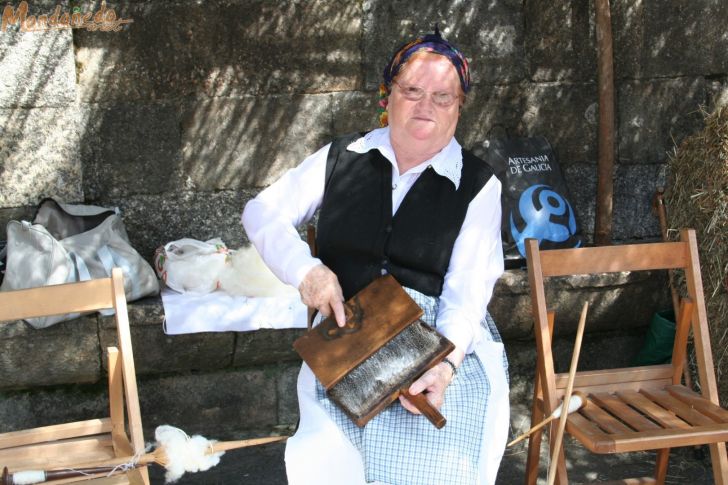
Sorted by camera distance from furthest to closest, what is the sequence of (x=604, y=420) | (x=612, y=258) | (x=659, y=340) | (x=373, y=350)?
1. (x=659, y=340)
2. (x=612, y=258)
3. (x=604, y=420)
4. (x=373, y=350)

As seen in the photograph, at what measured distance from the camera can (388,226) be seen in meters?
2.86

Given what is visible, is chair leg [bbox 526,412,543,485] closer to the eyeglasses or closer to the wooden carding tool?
the wooden carding tool

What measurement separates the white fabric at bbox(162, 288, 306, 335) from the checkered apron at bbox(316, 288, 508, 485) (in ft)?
4.07

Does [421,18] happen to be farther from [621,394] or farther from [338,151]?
[621,394]

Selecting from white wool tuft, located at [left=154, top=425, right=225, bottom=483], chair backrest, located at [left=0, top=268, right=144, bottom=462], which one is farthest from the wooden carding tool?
chair backrest, located at [left=0, top=268, right=144, bottom=462]

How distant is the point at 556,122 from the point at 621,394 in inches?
73.0

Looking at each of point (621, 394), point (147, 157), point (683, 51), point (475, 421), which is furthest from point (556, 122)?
point (475, 421)

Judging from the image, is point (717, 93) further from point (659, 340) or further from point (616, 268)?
point (616, 268)

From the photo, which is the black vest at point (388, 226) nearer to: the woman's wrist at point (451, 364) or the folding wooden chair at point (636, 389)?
the woman's wrist at point (451, 364)

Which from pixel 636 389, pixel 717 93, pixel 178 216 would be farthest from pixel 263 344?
pixel 717 93

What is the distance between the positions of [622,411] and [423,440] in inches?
42.5

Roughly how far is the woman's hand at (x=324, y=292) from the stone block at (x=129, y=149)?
78.7 inches

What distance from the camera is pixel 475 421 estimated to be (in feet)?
8.86

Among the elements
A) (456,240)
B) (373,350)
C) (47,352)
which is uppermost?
(456,240)
